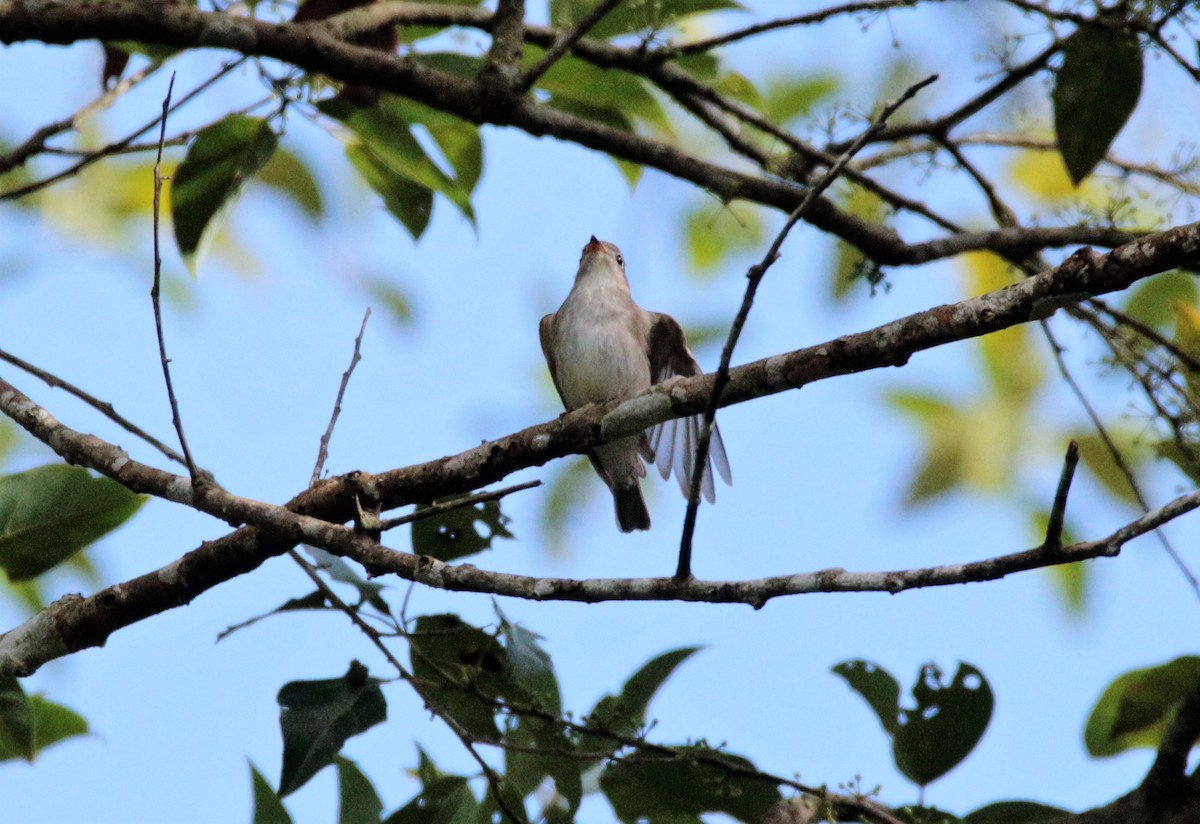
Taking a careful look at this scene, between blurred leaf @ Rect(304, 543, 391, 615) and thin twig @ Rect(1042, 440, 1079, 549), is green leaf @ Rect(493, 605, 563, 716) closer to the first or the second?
blurred leaf @ Rect(304, 543, 391, 615)

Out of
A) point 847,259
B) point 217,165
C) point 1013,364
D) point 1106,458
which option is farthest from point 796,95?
point 1013,364

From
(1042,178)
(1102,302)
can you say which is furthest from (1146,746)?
(1042,178)

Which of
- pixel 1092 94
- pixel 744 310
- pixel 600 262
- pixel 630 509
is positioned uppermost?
pixel 600 262

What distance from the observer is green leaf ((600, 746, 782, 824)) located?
3.60 metres

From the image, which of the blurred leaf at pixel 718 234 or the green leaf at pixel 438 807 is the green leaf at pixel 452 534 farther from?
the blurred leaf at pixel 718 234

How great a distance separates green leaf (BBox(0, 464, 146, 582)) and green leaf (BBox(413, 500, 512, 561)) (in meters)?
0.86

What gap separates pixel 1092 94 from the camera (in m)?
4.49

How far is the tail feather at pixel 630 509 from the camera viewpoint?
6.27 metres

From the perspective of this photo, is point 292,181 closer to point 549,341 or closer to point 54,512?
point 549,341

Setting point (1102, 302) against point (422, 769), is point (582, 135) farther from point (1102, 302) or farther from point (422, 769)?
point (422, 769)

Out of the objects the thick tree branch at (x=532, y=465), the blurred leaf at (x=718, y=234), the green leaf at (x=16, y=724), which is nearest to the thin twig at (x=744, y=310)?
the thick tree branch at (x=532, y=465)

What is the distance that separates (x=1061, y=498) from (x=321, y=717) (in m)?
2.27

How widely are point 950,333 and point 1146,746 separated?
7.35ft

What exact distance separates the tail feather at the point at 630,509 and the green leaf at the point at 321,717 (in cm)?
267
